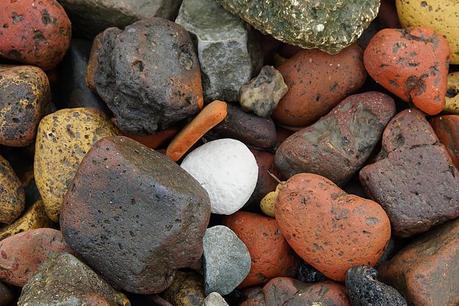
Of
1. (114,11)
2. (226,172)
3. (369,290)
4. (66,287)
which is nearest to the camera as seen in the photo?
(66,287)

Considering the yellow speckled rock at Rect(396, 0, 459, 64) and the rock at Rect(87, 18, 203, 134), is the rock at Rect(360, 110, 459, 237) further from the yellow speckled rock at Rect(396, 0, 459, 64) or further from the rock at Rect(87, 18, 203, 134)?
the rock at Rect(87, 18, 203, 134)

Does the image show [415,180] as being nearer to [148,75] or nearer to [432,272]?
[432,272]

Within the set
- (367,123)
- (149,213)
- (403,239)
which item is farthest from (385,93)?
(149,213)

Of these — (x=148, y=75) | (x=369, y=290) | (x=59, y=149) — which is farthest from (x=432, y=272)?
(x=59, y=149)

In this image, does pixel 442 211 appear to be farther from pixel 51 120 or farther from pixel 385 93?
pixel 51 120

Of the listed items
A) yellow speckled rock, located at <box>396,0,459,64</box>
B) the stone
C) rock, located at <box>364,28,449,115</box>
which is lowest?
the stone

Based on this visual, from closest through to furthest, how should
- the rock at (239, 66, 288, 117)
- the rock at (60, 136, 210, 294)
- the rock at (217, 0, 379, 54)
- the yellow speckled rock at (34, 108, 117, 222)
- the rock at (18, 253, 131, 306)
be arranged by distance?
the rock at (18, 253, 131, 306)
the rock at (60, 136, 210, 294)
the rock at (217, 0, 379, 54)
the yellow speckled rock at (34, 108, 117, 222)
the rock at (239, 66, 288, 117)

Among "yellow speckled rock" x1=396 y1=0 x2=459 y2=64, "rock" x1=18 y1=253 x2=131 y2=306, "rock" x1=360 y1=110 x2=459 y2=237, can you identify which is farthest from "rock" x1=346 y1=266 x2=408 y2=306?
"yellow speckled rock" x1=396 y1=0 x2=459 y2=64
